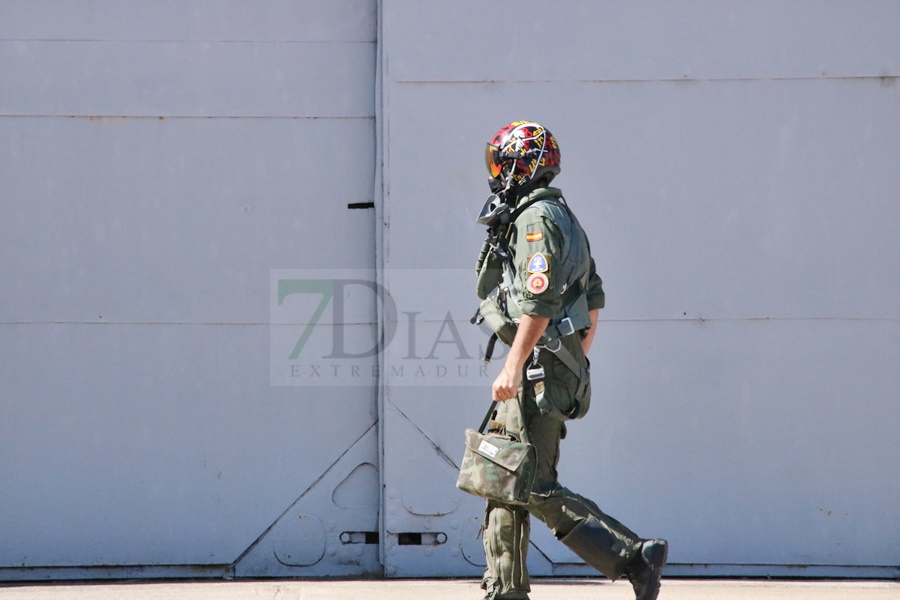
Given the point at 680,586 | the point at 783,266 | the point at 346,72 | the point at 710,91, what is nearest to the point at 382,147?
the point at 346,72

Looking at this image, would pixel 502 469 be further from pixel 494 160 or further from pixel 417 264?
pixel 417 264

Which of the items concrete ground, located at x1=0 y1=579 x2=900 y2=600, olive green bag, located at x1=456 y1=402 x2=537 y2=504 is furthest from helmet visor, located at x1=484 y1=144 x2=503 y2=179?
concrete ground, located at x1=0 y1=579 x2=900 y2=600

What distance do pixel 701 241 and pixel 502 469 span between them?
1.90 m

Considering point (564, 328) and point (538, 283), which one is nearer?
point (538, 283)

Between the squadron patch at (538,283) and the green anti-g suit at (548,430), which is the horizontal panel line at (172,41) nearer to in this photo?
the green anti-g suit at (548,430)

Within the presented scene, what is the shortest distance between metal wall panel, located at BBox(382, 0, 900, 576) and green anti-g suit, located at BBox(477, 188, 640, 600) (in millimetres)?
1184

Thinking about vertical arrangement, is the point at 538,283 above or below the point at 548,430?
above

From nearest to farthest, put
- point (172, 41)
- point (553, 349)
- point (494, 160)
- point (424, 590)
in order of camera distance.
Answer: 1. point (553, 349)
2. point (494, 160)
3. point (424, 590)
4. point (172, 41)

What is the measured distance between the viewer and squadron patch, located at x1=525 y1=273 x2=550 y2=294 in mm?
3988

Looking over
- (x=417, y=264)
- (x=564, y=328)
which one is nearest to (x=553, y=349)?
(x=564, y=328)

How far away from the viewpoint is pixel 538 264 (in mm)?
4016

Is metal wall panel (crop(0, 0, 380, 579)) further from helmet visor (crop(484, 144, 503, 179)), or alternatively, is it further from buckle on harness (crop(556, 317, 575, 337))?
buckle on harness (crop(556, 317, 575, 337))

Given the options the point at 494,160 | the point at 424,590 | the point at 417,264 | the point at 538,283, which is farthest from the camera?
the point at 417,264

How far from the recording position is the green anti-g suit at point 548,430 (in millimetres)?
4121
